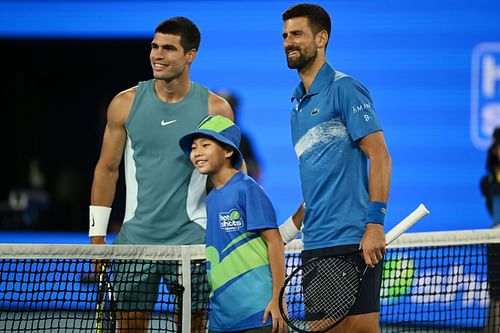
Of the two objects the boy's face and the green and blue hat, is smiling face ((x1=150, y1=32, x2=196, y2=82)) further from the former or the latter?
the boy's face

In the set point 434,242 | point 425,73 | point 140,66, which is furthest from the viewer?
point 140,66

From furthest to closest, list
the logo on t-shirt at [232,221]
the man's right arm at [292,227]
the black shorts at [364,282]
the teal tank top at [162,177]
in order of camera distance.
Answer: the teal tank top at [162,177]
the man's right arm at [292,227]
the logo on t-shirt at [232,221]
the black shorts at [364,282]

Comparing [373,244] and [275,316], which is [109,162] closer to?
[275,316]

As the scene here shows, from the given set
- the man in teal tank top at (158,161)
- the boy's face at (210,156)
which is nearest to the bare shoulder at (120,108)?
the man in teal tank top at (158,161)

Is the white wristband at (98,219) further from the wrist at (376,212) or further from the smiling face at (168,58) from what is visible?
the wrist at (376,212)

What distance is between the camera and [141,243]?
539cm

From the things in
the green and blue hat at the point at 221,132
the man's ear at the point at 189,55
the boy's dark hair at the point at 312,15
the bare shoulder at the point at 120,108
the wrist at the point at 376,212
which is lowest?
the wrist at the point at 376,212

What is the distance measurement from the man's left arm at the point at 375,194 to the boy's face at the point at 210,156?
634mm

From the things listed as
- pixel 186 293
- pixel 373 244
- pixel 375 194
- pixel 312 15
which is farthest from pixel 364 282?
pixel 312 15

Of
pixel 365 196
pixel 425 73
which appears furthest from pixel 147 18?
pixel 365 196

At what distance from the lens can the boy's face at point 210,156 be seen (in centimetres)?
486

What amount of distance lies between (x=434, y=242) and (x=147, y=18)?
4871 millimetres

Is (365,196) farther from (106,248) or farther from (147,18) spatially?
(147,18)

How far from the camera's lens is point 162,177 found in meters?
5.28
